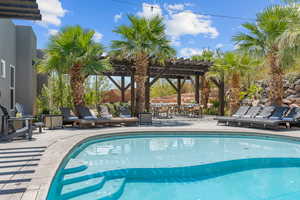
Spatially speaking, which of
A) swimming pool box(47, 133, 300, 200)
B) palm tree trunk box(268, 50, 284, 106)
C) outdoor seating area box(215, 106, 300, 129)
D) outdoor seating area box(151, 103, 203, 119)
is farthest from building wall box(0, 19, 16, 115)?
palm tree trunk box(268, 50, 284, 106)

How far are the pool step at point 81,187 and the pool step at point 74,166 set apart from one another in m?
0.59

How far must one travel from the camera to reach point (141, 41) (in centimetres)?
1184

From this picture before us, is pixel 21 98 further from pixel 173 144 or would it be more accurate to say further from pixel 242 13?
pixel 242 13

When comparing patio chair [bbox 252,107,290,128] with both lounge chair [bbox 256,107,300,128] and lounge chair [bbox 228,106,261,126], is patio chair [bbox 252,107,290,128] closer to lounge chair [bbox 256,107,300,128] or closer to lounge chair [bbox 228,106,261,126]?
lounge chair [bbox 256,107,300,128]

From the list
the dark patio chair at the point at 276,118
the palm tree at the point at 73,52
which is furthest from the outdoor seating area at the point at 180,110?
the palm tree at the point at 73,52

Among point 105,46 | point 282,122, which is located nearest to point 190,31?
point 105,46

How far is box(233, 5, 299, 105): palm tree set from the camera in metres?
10.9

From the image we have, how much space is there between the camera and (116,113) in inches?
527

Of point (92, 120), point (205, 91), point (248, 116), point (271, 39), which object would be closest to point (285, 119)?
point (248, 116)

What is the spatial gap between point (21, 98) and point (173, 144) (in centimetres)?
815

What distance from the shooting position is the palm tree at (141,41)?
11695 mm

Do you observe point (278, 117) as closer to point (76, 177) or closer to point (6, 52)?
point (76, 177)

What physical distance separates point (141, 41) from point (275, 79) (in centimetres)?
685

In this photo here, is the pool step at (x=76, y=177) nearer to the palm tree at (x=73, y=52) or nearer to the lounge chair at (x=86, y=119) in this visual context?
the lounge chair at (x=86, y=119)
